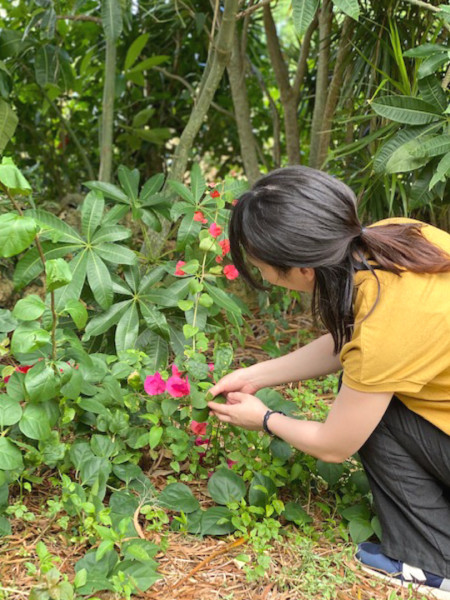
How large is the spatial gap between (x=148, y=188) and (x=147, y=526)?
3.57ft

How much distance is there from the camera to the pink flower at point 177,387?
1.73m

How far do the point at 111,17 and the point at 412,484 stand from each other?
5.82 feet

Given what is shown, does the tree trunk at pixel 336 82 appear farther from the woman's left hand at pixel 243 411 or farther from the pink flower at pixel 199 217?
the woman's left hand at pixel 243 411

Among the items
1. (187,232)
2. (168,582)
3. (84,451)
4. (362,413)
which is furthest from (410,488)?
(187,232)

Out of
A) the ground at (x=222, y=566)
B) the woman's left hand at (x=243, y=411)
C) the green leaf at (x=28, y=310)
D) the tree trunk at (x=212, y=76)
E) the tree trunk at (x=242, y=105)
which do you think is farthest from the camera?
the tree trunk at (x=242, y=105)

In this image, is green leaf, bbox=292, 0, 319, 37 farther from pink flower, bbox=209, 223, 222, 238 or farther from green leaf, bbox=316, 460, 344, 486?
green leaf, bbox=316, 460, 344, 486

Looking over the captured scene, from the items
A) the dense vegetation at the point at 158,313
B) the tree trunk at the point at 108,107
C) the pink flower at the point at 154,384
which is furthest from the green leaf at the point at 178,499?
the tree trunk at the point at 108,107

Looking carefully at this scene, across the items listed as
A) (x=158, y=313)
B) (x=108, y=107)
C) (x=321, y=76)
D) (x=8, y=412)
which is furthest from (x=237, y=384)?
(x=321, y=76)

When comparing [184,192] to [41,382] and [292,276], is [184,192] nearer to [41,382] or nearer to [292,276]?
[292,276]

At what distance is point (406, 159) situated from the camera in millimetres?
2188

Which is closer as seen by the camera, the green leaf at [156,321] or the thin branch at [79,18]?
the green leaf at [156,321]

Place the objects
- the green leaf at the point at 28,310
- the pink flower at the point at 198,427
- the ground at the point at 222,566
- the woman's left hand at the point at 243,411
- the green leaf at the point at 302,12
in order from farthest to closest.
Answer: the green leaf at the point at 302,12
the pink flower at the point at 198,427
the woman's left hand at the point at 243,411
the ground at the point at 222,566
the green leaf at the point at 28,310

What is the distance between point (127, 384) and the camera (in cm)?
190

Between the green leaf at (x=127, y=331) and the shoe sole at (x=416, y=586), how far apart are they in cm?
85
